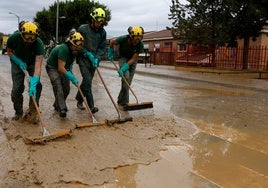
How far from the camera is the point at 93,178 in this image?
160 inches

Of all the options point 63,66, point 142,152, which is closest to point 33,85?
point 63,66

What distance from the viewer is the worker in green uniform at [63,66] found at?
6402 millimetres

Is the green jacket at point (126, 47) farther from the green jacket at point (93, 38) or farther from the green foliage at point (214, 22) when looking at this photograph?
the green foliage at point (214, 22)

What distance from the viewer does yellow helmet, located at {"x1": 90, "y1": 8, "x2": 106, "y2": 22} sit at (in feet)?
21.9

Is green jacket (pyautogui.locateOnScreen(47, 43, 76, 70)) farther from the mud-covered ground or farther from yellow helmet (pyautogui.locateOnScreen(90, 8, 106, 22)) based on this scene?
the mud-covered ground

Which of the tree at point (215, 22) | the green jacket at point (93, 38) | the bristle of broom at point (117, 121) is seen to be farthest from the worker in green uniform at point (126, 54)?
the tree at point (215, 22)

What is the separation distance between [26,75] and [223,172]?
3.36m

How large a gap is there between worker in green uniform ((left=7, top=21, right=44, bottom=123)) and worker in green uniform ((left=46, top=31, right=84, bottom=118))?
41 cm

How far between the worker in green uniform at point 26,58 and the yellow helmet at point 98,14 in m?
1.14

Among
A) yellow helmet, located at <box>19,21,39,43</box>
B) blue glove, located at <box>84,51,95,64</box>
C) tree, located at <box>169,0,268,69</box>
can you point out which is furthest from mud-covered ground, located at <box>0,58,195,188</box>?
tree, located at <box>169,0,268,69</box>

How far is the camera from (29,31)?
5.73 m

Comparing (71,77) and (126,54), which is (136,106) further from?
(71,77)

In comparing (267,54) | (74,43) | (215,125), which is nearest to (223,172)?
(215,125)

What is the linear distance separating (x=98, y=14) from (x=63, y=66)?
1119 millimetres
